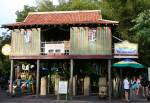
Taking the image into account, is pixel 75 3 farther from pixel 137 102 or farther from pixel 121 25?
pixel 137 102

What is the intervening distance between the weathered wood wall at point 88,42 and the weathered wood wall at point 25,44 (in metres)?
2.89

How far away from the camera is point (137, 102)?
30781 millimetres

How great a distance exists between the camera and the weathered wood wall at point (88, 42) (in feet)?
115

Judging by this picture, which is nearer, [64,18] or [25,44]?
[25,44]

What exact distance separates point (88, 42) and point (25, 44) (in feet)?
17.1

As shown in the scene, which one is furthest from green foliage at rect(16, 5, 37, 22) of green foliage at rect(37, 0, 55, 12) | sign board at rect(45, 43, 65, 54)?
sign board at rect(45, 43, 65, 54)

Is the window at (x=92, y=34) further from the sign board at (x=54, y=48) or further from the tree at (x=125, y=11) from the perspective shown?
the tree at (x=125, y=11)

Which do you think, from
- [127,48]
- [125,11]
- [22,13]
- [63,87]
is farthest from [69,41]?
[22,13]

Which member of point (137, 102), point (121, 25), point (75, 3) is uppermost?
point (75, 3)

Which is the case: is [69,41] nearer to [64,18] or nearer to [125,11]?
[64,18]

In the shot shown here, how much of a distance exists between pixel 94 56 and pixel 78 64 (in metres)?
10.7

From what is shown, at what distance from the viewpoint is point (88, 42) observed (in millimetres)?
35469

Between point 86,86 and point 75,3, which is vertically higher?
point 75,3

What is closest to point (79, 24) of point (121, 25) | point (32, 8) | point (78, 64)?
point (78, 64)
